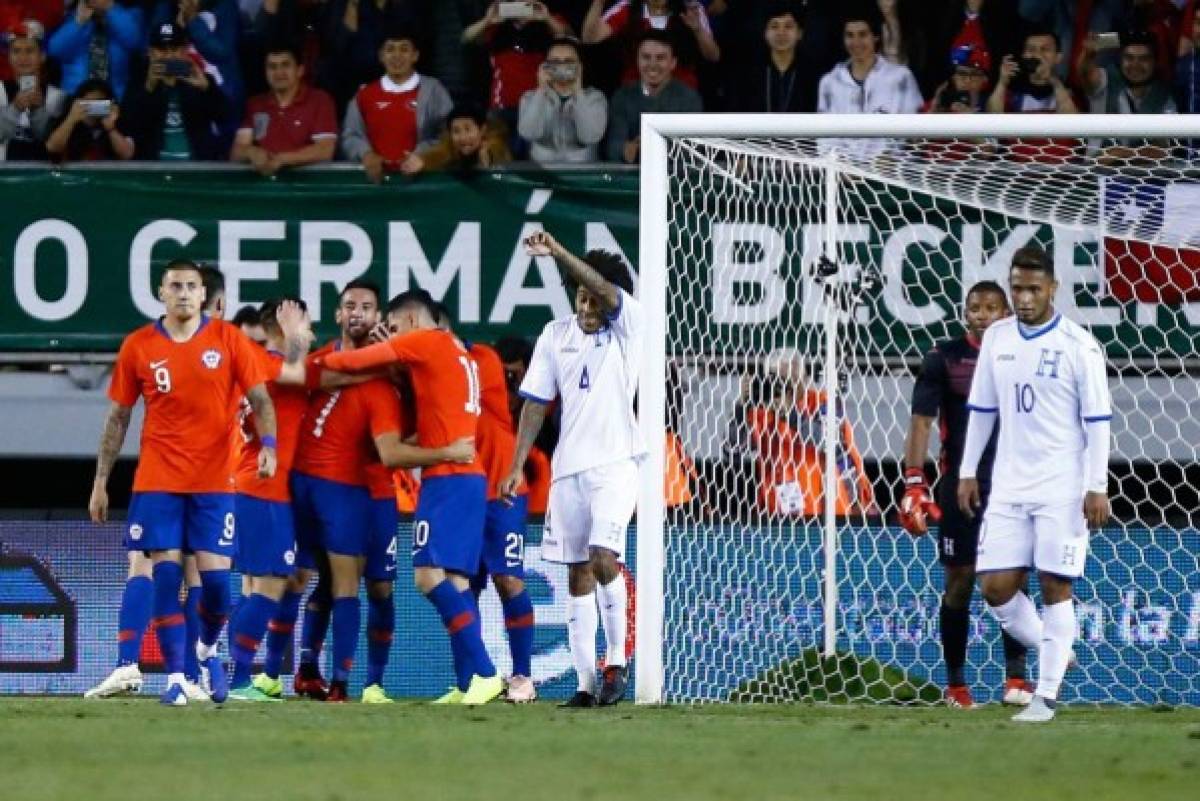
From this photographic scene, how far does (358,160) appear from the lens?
14.6 metres

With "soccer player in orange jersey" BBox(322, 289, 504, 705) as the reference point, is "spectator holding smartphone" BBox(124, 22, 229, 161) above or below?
above

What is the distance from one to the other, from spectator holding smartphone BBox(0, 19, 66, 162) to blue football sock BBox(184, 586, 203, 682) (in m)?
4.45

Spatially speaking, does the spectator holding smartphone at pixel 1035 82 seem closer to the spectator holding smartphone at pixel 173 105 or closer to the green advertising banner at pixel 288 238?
the green advertising banner at pixel 288 238

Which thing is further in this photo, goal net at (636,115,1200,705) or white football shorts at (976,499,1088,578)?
goal net at (636,115,1200,705)

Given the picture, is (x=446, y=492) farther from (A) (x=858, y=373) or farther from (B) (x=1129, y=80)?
(B) (x=1129, y=80)

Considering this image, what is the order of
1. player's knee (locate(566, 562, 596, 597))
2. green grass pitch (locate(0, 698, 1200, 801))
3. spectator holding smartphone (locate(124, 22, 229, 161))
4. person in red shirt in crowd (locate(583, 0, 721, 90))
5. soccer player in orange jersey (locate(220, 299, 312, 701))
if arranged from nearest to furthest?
green grass pitch (locate(0, 698, 1200, 801)) < player's knee (locate(566, 562, 596, 597)) < soccer player in orange jersey (locate(220, 299, 312, 701)) < spectator holding smartphone (locate(124, 22, 229, 161)) < person in red shirt in crowd (locate(583, 0, 721, 90))

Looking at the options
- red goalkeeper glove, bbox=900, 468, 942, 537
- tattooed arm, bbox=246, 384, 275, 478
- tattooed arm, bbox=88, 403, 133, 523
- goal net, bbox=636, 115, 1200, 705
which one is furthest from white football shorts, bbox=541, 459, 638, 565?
tattooed arm, bbox=88, 403, 133, 523

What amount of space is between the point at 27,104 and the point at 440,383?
504 cm

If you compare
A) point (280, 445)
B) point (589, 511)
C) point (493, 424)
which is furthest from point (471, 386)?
point (280, 445)

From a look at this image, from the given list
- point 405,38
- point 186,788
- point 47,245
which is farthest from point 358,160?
point 186,788

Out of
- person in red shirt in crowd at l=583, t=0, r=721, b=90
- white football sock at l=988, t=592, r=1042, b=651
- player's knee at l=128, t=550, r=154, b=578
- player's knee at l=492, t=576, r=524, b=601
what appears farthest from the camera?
person in red shirt in crowd at l=583, t=0, r=721, b=90

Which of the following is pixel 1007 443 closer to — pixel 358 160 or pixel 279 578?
pixel 279 578

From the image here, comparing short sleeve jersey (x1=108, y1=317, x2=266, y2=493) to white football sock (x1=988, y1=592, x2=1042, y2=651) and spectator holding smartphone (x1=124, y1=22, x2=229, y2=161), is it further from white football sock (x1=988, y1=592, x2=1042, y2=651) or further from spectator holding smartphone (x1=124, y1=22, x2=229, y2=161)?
spectator holding smartphone (x1=124, y1=22, x2=229, y2=161)

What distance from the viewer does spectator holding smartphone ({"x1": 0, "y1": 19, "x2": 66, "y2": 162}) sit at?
14.8 metres
